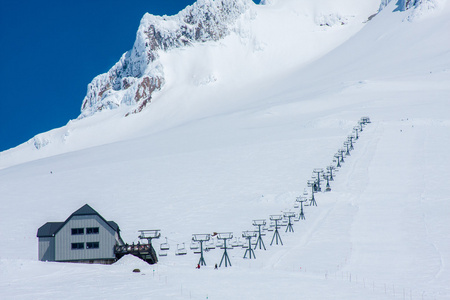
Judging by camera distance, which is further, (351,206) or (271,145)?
(271,145)

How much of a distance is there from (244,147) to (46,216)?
A: 3725 cm

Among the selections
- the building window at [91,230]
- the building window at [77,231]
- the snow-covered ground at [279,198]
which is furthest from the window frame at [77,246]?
the snow-covered ground at [279,198]

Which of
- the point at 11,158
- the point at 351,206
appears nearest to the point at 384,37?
the point at 11,158

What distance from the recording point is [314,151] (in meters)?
80.8

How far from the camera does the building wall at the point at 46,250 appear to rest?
41156 millimetres

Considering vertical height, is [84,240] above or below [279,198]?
below

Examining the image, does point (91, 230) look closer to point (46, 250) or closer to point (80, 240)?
point (80, 240)

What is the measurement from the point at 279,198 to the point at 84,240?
81.5 feet

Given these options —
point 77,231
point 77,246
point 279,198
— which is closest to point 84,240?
point 77,246

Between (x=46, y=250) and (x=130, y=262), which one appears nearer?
(x=130, y=262)

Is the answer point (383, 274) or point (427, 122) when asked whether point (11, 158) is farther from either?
point (383, 274)

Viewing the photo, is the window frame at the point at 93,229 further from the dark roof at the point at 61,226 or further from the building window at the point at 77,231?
the dark roof at the point at 61,226

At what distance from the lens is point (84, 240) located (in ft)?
136

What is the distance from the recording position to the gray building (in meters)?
41.2
